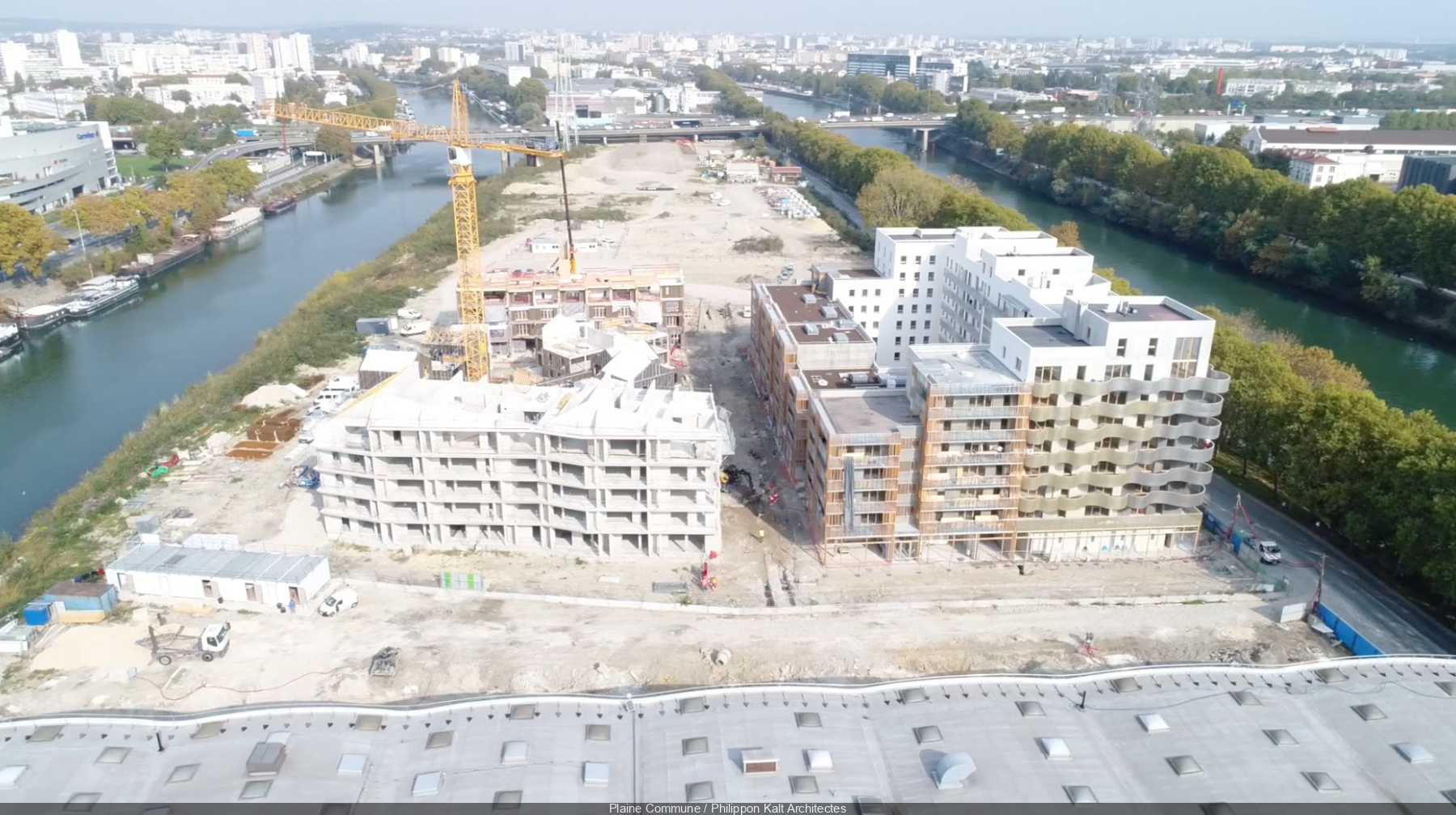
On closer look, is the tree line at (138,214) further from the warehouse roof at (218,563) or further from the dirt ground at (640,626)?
the warehouse roof at (218,563)

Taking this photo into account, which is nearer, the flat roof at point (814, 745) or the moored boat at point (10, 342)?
the flat roof at point (814, 745)

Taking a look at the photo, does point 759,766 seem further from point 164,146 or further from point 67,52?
point 67,52

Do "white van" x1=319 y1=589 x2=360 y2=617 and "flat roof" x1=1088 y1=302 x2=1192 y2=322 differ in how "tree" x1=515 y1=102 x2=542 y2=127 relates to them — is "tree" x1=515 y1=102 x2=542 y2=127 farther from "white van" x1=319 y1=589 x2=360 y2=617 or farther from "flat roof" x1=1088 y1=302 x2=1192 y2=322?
"white van" x1=319 y1=589 x2=360 y2=617

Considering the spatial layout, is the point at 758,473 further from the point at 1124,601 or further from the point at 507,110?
the point at 507,110

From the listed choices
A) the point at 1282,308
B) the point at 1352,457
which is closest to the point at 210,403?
the point at 1352,457

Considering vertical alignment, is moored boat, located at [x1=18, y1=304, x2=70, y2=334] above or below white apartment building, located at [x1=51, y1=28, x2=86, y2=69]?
below

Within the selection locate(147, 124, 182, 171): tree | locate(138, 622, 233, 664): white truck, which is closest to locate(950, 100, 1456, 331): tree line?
locate(138, 622, 233, 664): white truck

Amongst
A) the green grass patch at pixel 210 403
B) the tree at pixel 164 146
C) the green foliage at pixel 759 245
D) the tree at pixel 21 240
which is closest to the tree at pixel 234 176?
the tree at pixel 164 146
